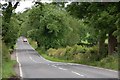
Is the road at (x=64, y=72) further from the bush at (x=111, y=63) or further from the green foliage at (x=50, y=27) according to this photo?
the green foliage at (x=50, y=27)

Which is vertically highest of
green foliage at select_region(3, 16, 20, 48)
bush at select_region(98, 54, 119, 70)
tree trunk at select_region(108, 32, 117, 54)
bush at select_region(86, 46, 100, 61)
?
green foliage at select_region(3, 16, 20, 48)

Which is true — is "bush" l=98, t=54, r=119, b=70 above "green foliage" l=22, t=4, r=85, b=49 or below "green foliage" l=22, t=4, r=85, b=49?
below

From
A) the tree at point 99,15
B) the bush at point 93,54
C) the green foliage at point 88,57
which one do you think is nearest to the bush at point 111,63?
the green foliage at point 88,57

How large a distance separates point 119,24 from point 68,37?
6350 centimetres

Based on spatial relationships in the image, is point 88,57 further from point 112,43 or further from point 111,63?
point 111,63

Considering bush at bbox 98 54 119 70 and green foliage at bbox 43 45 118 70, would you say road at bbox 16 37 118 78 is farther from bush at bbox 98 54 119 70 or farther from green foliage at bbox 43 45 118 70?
green foliage at bbox 43 45 118 70

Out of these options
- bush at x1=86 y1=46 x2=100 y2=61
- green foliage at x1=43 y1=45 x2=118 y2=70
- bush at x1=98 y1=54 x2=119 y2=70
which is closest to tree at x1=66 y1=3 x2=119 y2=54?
green foliage at x1=43 y1=45 x2=118 y2=70

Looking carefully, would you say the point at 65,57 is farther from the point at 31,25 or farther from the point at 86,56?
the point at 31,25

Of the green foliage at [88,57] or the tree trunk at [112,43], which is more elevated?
the tree trunk at [112,43]

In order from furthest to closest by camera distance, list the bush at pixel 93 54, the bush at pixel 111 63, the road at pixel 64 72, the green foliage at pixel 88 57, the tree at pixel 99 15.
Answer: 1. the bush at pixel 93 54
2. the green foliage at pixel 88 57
3. the tree at pixel 99 15
4. the bush at pixel 111 63
5. the road at pixel 64 72

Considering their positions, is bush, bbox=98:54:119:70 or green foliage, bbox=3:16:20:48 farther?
green foliage, bbox=3:16:20:48

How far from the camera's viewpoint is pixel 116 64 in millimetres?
30875

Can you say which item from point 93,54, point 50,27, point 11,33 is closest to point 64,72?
point 93,54

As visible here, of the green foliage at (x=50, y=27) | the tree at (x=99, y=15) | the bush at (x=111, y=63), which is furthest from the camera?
the green foliage at (x=50, y=27)
